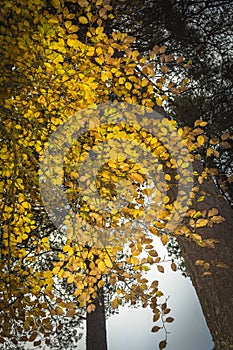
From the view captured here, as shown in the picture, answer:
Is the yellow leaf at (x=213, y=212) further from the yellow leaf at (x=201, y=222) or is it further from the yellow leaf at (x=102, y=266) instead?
the yellow leaf at (x=102, y=266)

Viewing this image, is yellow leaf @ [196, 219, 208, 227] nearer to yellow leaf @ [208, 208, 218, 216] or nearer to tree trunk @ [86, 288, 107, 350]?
yellow leaf @ [208, 208, 218, 216]

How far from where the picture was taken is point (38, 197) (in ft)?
21.8

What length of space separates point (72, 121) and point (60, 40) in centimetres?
120

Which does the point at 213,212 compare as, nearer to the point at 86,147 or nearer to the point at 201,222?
the point at 201,222

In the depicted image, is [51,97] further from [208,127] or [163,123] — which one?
[208,127]

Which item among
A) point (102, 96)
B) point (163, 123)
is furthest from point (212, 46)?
point (163, 123)

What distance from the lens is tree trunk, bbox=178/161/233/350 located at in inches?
146

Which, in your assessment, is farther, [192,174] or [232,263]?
[192,174]

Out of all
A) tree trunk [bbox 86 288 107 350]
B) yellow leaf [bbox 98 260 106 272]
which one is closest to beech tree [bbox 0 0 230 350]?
yellow leaf [bbox 98 260 106 272]

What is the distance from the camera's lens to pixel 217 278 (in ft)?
12.5

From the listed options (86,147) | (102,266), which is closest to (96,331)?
(102,266)

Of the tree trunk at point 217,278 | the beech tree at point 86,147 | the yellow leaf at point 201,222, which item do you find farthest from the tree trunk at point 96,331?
the yellow leaf at point 201,222

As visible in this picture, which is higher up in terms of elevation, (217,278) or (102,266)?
(102,266)

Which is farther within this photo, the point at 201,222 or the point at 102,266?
the point at 102,266
